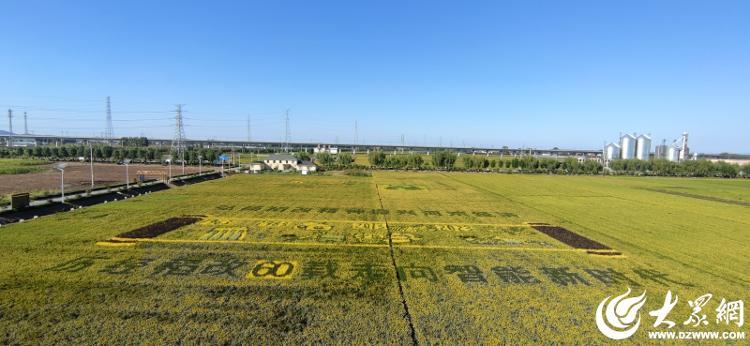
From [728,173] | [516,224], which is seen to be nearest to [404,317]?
[516,224]

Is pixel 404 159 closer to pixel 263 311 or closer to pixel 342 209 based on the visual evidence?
pixel 342 209

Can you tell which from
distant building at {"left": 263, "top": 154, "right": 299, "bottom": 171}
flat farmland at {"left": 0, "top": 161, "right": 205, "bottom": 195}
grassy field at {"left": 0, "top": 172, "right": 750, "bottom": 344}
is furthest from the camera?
distant building at {"left": 263, "top": 154, "right": 299, "bottom": 171}

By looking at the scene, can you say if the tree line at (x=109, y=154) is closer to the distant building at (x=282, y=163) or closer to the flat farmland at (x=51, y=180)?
the distant building at (x=282, y=163)
